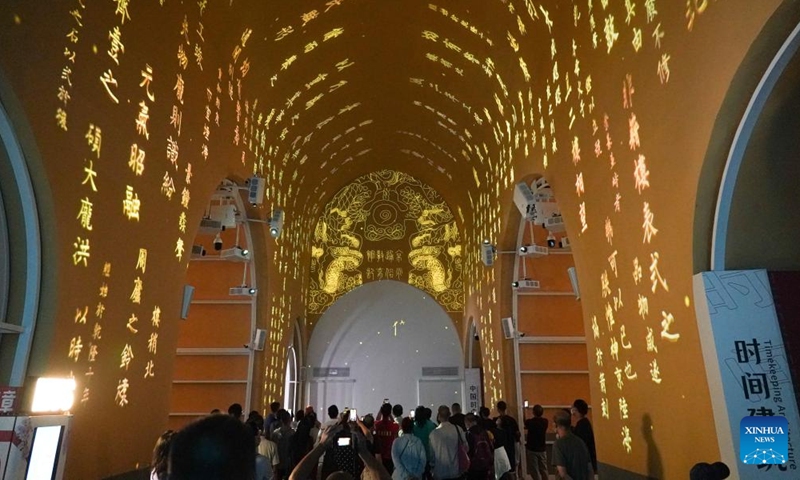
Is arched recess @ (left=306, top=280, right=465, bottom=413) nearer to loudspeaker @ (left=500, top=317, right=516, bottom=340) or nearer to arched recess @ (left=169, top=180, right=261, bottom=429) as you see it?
arched recess @ (left=169, top=180, right=261, bottom=429)

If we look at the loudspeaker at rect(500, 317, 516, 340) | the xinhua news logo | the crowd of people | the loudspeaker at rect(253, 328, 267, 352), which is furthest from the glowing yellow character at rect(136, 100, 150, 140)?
the loudspeaker at rect(500, 317, 516, 340)

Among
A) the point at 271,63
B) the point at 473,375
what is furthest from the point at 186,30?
the point at 473,375

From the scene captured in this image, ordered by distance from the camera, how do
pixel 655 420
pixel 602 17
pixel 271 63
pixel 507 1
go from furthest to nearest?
1. pixel 271 63
2. pixel 507 1
3. pixel 602 17
4. pixel 655 420

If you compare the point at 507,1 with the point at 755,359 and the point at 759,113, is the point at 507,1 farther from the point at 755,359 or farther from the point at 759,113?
the point at 755,359

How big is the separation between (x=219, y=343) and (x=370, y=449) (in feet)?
23.8

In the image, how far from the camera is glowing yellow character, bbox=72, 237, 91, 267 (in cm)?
382

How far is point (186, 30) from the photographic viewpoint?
232 inches

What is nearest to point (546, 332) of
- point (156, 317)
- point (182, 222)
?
point (182, 222)

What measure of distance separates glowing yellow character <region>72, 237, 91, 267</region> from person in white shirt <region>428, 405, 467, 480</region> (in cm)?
299

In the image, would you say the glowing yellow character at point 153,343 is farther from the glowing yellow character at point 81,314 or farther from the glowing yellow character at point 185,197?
the glowing yellow character at point 185,197

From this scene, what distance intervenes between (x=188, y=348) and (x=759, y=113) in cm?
938

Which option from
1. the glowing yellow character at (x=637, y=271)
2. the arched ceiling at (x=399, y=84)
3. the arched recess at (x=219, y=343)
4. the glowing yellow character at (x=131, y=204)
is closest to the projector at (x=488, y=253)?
the arched ceiling at (x=399, y=84)

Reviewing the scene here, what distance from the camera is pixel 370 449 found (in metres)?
3.33

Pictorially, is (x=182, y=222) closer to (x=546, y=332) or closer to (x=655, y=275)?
(x=655, y=275)
